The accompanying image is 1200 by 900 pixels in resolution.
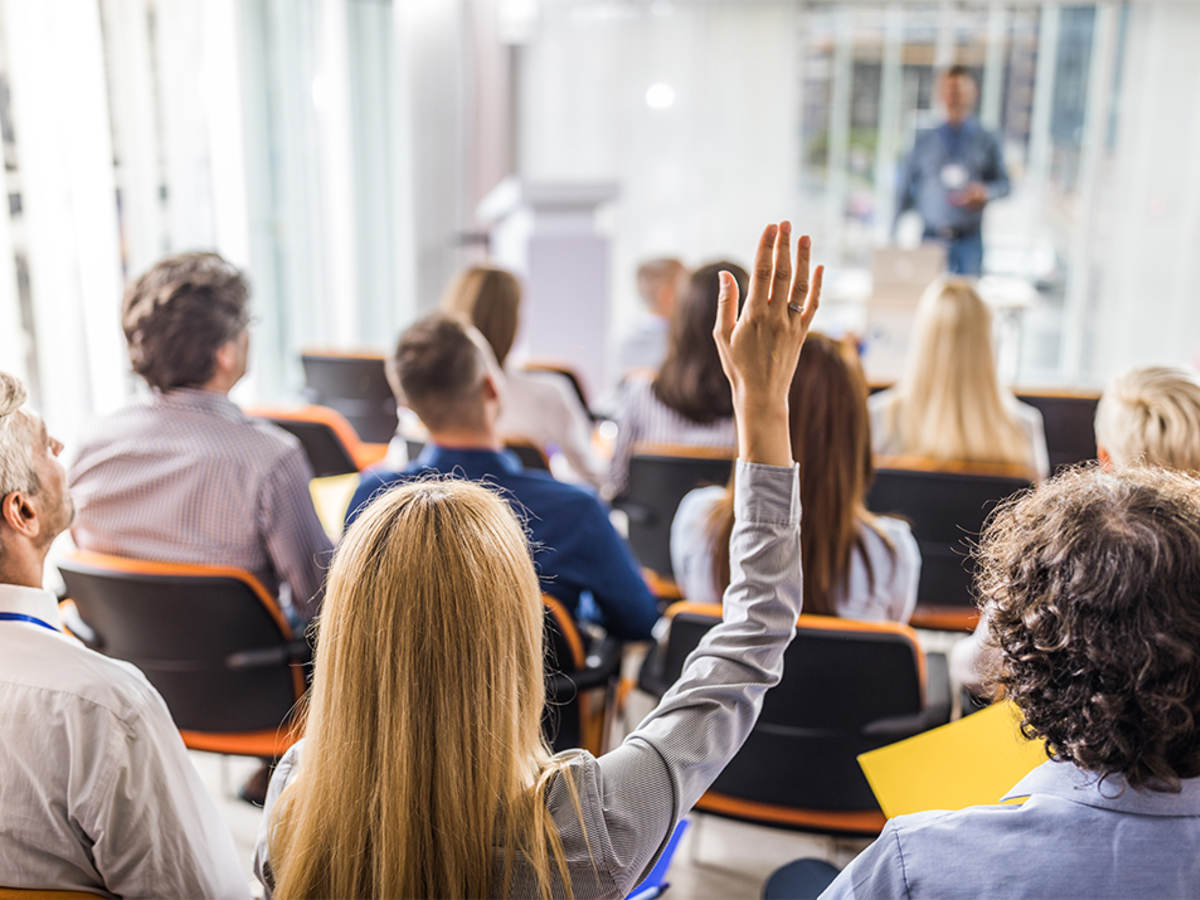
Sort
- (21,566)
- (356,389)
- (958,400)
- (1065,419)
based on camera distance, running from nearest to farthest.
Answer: (21,566), (958,400), (1065,419), (356,389)

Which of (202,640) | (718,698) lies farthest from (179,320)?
(718,698)

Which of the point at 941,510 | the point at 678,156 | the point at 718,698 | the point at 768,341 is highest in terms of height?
the point at 678,156

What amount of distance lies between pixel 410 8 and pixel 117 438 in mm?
5274

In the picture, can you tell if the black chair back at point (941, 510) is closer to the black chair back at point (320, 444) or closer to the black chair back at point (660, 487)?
the black chair back at point (660, 487)

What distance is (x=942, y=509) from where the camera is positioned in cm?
275

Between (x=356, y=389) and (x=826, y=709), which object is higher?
(x=356, y=389)

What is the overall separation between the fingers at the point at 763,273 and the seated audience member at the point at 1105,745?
14.2 inches

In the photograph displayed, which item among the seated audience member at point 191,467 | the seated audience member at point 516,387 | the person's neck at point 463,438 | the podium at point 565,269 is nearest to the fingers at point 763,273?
the person's neck at point 463,438

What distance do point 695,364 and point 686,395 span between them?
94 millimetres

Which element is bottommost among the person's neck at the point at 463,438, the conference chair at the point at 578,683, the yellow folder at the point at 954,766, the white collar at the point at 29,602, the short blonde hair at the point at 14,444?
the conference chair at the point at 578,683

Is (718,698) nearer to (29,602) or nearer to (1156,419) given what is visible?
(29,602)

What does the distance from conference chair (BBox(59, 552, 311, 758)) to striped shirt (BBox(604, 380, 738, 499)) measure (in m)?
1.22

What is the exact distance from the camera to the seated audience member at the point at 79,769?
3.87 ft

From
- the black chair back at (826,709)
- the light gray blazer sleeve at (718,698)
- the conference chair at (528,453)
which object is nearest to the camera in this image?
the light gray blazer sleeve at (718,698)
